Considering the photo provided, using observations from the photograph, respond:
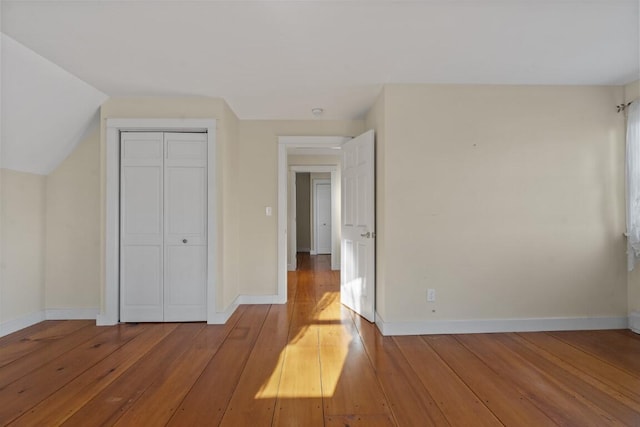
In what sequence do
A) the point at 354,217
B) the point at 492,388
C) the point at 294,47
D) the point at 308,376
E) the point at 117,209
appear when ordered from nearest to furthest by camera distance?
the point at 492,388
the point at 308,376
the point at 294,47
the point at 117,209
the point at 354,217

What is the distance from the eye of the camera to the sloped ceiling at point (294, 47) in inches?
74.5

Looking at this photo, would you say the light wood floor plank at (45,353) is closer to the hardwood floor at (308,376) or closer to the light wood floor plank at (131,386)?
the hardwood floor at (308,376)

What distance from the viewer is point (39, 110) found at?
2697 mm

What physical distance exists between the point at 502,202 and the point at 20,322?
4976 mm

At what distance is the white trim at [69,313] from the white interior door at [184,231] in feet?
3.05

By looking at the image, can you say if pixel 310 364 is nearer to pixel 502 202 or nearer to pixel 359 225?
pixel 359 225

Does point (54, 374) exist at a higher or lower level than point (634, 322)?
lower

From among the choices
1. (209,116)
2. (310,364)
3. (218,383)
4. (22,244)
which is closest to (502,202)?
(310,364)

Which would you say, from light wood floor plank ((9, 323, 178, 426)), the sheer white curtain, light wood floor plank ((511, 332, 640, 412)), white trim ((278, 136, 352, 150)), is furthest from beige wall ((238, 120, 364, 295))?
light wood floor plank ((511, 332, 640, 412))

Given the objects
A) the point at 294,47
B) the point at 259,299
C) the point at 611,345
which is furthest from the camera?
the point at 259,299

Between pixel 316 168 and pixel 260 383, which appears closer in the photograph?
pixel 260 383

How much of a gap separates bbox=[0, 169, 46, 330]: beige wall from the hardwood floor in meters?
0.31

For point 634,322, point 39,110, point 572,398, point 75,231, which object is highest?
point 39,110

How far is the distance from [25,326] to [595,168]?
19.7 feet
